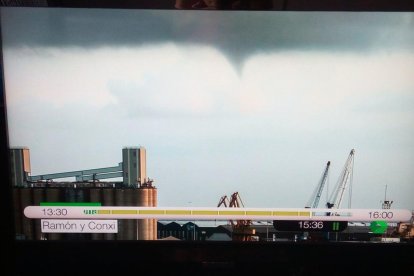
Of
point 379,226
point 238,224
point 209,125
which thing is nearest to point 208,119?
point 209,125

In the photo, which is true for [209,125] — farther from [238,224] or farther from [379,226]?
[379,226]

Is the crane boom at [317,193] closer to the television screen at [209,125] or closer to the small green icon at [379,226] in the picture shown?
the television screen at [209,125]

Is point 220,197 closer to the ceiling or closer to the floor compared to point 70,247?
closer to the ceiling

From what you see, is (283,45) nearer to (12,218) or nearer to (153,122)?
(153,122)

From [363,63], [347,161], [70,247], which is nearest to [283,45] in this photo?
[363,63]

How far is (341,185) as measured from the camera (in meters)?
0.66

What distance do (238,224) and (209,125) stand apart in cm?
24

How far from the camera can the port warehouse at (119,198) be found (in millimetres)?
663

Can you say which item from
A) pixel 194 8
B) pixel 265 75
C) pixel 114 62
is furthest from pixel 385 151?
pixel 114 62

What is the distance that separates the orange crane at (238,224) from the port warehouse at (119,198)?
1 centimetres

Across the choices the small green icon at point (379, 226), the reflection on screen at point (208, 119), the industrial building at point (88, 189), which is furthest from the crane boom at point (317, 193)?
the industrial building at point (88, 189)

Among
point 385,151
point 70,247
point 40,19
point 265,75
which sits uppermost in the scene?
point 40,19

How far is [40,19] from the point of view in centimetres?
62

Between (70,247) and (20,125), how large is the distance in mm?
305
